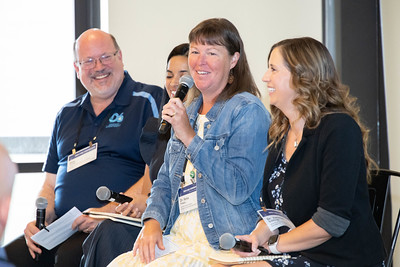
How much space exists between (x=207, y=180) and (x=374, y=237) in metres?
0.68

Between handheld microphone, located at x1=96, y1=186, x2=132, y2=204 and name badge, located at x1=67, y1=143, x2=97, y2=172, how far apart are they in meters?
0.55

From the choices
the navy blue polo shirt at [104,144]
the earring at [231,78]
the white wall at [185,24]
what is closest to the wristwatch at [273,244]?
the earring at [231,78]

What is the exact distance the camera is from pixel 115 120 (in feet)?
10.5

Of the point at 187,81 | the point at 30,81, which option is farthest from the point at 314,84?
the point at 30,81

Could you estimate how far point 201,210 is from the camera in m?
2.16

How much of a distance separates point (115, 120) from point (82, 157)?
30 centimetres

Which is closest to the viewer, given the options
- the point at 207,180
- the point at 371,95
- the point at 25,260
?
the point at 207,180

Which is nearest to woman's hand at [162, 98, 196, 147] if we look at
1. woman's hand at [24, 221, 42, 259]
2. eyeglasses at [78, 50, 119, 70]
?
woman's hand at [24, 221, 42, 259]

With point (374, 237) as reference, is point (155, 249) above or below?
below

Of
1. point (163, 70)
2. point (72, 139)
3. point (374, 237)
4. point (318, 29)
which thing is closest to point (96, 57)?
point (72, 139)

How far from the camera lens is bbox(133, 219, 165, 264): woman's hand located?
2.18 m

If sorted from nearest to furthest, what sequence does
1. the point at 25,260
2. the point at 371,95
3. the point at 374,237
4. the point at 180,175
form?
the point at 374,237
the point at 180,175
the point at 25,260
the point at 371,95

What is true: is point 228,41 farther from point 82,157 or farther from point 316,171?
point 82,157

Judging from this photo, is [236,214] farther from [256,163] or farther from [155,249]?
[155,249]
